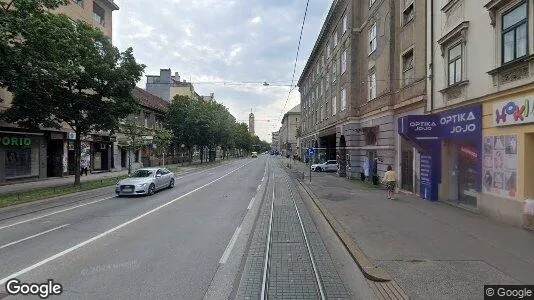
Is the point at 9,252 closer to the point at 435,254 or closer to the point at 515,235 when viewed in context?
the point at 435,254

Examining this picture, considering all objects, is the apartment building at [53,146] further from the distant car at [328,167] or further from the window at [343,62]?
the distant car at [328,167]

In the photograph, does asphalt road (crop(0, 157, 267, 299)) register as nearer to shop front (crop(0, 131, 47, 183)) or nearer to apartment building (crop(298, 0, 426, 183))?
apartment building (crop(298, 0, 426, 183))

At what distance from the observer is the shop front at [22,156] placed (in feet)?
78.5

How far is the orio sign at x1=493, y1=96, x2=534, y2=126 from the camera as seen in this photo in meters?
10.2

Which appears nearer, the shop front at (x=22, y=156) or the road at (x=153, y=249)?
the road at (x=153, y=249)

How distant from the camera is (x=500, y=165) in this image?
1166 centimetres

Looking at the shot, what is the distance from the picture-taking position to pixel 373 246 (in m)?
8.58

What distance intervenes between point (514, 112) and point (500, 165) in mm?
1700

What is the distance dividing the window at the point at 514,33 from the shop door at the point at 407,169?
27.8ft

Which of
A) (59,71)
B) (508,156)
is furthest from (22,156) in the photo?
(508,156)

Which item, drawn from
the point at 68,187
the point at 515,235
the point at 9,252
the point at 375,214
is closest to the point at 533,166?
the point at 515,235

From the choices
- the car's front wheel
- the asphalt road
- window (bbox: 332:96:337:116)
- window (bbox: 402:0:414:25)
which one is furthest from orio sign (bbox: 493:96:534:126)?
window (bbox: 332:96:337:116)

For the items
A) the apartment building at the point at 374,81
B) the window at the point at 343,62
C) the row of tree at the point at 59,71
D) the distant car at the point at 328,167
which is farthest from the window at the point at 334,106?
the row of tree at the point at 59,71

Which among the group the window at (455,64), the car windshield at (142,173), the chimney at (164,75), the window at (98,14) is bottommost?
the car windshield at (142,173)
